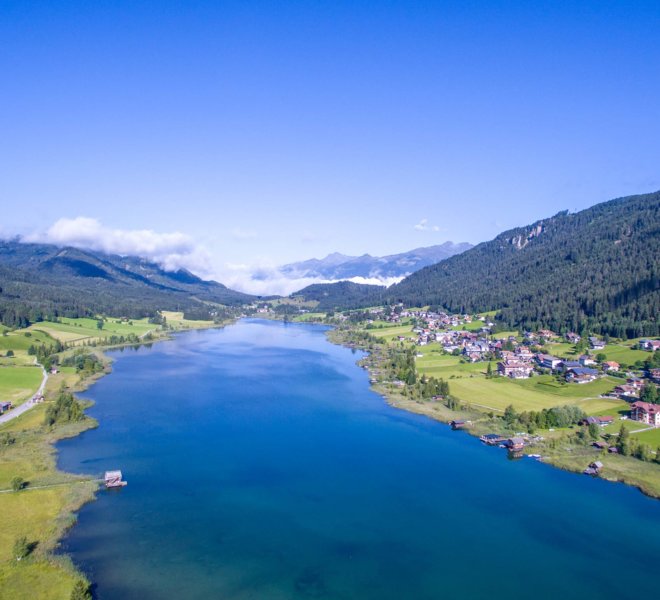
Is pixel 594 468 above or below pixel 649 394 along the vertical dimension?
below

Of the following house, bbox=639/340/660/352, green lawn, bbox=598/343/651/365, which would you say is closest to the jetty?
green lawn, bbox=598/343/651/365

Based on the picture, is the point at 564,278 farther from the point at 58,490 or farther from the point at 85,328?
the point at 58,490

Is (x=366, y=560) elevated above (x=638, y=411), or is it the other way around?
(x=638, y=411)

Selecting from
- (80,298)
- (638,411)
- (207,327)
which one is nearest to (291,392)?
(638,411)

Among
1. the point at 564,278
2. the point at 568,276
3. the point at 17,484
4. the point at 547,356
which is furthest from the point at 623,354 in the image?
the point at 17,484

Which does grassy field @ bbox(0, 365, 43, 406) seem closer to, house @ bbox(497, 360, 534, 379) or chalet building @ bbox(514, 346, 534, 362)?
house @ bbox(497, 360, 534, 379)

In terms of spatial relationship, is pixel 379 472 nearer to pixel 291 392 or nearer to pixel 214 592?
pixel 214 592
